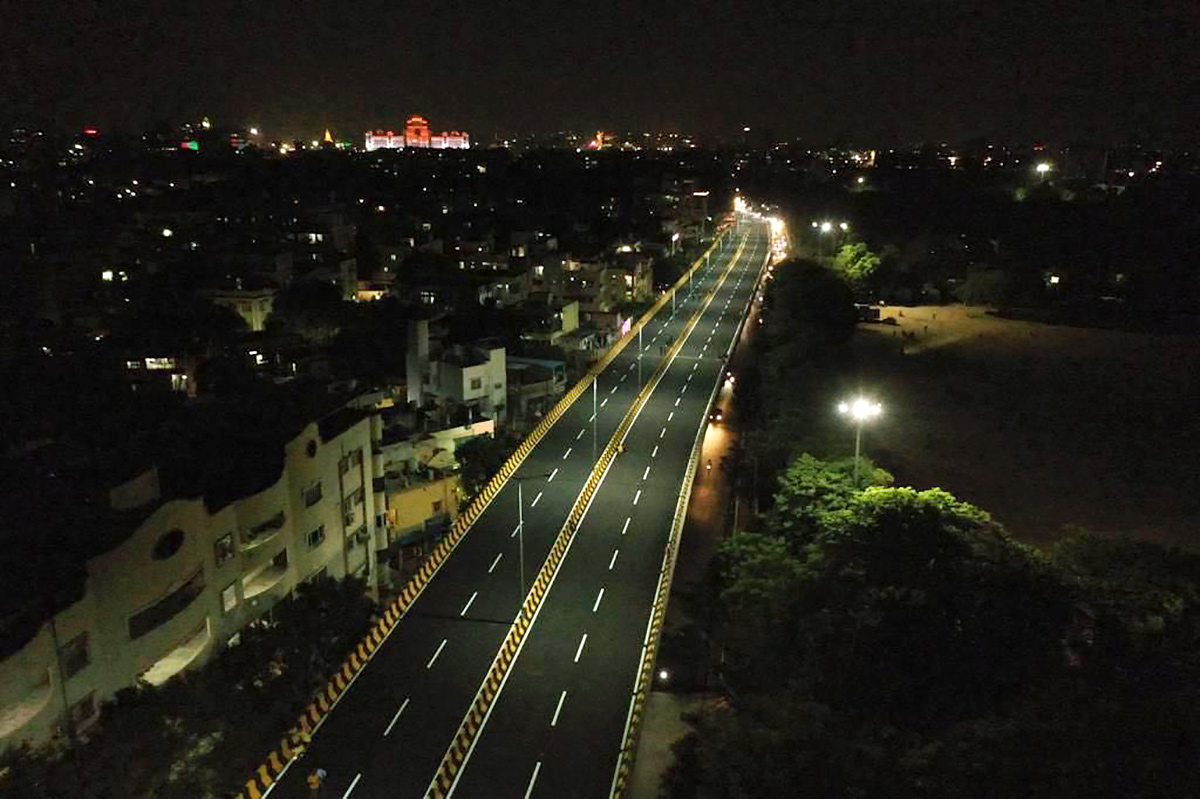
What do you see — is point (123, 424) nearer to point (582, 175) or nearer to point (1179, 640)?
point (1179, 640)

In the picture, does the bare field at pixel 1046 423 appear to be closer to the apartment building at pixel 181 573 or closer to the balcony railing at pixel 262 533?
the apartment building at pixel 181 573

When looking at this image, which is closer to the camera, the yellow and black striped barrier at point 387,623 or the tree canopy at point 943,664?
the tree canopy at point 943,664

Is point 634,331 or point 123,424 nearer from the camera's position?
point 123,424

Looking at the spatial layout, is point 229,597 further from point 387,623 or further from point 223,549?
point 387,623

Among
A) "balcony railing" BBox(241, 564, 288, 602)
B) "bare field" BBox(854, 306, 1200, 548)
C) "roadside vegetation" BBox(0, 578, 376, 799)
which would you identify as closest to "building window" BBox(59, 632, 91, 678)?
"roadside vegetation" BBox(0, 578, 376, 799)

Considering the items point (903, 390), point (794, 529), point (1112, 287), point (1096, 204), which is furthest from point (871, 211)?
point (794, 529)

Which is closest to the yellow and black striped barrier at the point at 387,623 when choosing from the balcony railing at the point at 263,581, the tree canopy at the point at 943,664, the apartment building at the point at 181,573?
the apartment building at the point at 181,573
